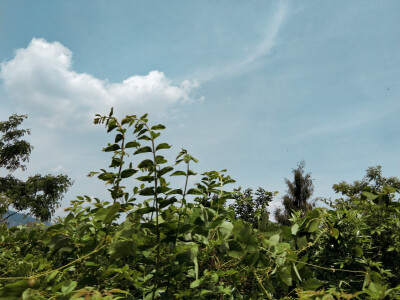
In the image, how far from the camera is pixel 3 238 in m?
2.07

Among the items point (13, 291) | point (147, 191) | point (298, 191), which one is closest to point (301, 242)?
point (147, 191)

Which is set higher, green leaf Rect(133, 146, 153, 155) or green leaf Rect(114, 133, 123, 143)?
green leaf Rect(114, 133, 123, 143)

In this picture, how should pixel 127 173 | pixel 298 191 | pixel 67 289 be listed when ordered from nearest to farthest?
pixel 67 289
pixel 127 173
pixel 298 191

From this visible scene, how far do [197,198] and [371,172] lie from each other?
39.2 meters

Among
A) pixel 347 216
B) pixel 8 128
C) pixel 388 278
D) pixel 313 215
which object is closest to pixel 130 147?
pixel 313 215

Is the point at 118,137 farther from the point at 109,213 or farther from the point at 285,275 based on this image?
the point at 285,275

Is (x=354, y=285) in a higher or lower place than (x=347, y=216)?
lower

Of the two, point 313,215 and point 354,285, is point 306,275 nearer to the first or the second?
point 313,215

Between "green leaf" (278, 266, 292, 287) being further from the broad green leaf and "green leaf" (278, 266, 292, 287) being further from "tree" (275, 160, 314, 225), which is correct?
"tree" (275, 160, 314, 225)

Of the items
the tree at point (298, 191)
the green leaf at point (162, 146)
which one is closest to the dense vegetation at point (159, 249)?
the green leaf at point (162, 146)

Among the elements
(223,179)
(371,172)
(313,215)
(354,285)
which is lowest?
(354,285)

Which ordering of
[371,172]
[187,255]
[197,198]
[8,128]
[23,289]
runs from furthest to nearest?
[8,128]
[371,172]
[197,198]
[187,255]
[23,289]

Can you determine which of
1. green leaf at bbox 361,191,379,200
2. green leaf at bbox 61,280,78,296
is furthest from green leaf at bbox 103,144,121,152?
green leaf at bbox 361,191,379,200

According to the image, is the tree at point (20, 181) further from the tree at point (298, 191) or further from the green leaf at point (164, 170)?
the green leaf at point (164, 170)
